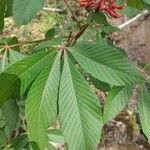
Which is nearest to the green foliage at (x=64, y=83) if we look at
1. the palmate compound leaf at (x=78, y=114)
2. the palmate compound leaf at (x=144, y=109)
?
the palmate compound leaf at (x=78, y=114)

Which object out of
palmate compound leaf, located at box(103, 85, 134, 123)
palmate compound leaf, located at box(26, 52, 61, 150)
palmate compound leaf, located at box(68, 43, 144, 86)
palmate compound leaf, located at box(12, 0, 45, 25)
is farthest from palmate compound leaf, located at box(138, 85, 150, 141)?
palmate compound leaf, located at box(12, 0, 45, 25)

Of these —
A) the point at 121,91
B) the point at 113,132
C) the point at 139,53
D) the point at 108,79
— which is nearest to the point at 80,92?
the point at 108,79

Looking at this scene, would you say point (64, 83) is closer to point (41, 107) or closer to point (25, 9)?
point (41, 107)

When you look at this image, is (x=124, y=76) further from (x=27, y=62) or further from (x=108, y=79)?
(x=27, y=62)

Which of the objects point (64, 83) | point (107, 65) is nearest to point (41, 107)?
point (64, 83)

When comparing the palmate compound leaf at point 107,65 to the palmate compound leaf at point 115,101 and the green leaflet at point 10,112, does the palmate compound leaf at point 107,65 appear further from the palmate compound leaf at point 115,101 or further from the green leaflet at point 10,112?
the green leaflet at point 10,112

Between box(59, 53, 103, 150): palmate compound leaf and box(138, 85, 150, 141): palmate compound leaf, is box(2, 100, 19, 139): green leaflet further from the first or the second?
box(138, 85, 150, 141): palmate compound leaf
